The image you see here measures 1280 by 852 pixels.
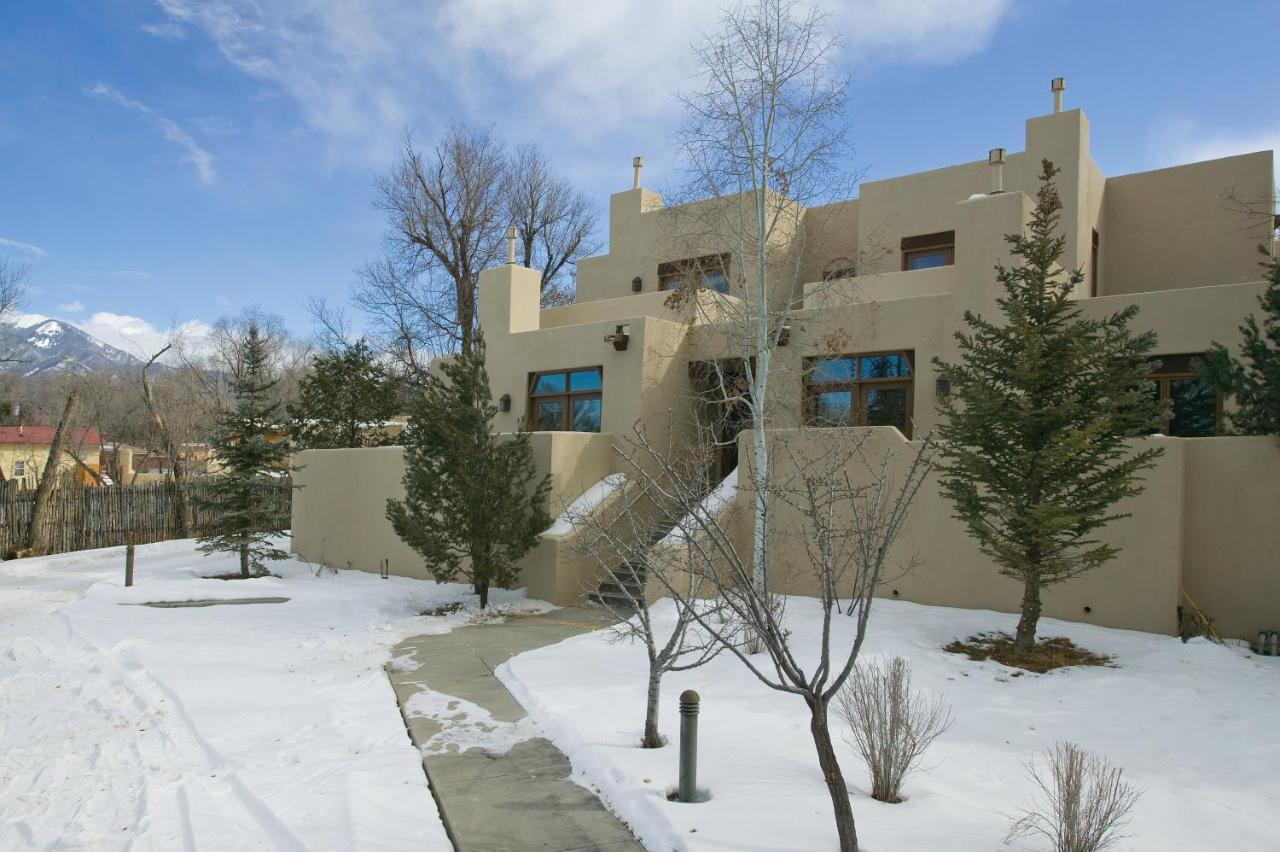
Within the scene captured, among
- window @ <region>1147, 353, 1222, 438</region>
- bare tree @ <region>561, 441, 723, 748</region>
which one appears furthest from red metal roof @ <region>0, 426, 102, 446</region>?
window @ <region>1147, 353, 1222, 438</region>

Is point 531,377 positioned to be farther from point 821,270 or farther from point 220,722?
point 220,722

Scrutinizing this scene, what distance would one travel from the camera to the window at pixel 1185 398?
12047 mm

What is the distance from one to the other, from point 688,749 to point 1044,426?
5.90m

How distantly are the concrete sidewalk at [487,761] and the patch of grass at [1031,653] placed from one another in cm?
528

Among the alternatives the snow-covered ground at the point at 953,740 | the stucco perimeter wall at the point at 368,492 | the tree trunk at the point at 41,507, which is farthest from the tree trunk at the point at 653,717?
the tree trunk at the point at 41,507

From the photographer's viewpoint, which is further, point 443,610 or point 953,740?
point 443,610

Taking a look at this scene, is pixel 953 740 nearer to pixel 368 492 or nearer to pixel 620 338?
pixel 620 338

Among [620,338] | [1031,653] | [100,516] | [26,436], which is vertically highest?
[620,338]

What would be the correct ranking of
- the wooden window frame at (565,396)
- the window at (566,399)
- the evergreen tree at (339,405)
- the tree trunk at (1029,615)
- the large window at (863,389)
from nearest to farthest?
the tree trunk at (1029,615)
the large window at (863,389)
the wooden window frame at (565,396)
the window at (566,399)
the evergreen tree at (339,405)

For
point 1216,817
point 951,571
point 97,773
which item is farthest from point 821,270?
point 97,773

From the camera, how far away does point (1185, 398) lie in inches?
481

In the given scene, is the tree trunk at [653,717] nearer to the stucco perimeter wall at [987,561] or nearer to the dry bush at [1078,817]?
the dry bush at [1078,817]

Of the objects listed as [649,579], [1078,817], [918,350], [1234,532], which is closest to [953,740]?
[1078,817]

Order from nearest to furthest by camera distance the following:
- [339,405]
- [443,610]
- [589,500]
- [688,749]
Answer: [688,749]
[443,610]
[589,500]
[339,405]
